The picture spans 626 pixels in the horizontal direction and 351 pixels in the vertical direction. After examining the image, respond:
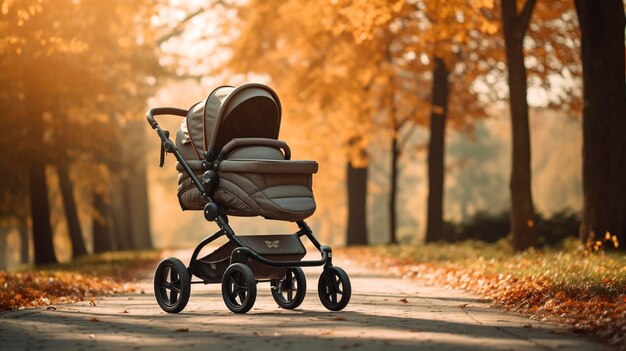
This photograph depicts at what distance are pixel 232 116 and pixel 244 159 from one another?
83cm

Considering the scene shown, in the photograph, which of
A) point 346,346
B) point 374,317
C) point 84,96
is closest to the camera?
point 346,346

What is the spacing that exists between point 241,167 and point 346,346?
313cm

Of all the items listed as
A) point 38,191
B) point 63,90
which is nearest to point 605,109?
point 63,90

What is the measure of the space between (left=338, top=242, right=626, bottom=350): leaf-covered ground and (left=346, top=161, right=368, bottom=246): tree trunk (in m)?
13.5

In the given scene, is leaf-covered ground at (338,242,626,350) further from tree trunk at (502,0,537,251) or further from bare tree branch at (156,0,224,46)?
bare tree branch at (156,0,224,46)

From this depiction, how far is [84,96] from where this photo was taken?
2309cm

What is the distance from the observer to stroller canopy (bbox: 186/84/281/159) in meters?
10.4

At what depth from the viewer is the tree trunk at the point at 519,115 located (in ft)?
60.6

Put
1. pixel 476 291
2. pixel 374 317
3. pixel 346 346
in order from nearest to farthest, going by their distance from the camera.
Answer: pixel 346 346 → pixel 374 317 → pixel 476 291

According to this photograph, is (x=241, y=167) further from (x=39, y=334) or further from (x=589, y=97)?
(x=589, y=97)

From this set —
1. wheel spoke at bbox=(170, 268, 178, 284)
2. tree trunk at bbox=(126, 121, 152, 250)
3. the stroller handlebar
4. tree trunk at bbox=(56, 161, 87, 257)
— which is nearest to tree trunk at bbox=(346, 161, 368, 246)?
Answer: tree trunk at bbox=(56, 161, 87, 257)

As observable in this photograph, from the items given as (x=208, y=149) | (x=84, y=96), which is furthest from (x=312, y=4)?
(x=208, y=149)

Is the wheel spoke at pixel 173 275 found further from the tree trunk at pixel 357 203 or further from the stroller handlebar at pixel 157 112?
the tree trunk at pixel 357 203

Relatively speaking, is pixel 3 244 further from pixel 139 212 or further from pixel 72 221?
pixel 72 221
